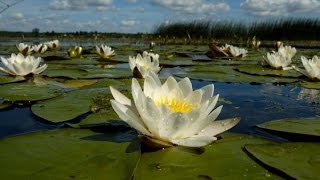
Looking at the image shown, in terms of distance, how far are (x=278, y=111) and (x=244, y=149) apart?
111 centimetres

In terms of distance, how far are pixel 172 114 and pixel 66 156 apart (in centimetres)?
45

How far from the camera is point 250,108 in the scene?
9.18 feet

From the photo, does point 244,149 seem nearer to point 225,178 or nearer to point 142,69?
point 225,178

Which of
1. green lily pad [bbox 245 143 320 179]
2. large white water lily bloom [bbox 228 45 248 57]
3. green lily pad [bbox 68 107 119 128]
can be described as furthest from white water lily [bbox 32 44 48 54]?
green lily pad [bbox 245 143 320 179]

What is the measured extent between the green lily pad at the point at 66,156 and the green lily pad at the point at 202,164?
0.07 m

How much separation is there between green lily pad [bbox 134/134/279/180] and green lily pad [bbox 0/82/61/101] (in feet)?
5.17

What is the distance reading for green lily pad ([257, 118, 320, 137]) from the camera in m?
1.96

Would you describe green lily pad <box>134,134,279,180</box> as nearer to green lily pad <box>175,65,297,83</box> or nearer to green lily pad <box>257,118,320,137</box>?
green lily pad <box>257,118,320,137</box>

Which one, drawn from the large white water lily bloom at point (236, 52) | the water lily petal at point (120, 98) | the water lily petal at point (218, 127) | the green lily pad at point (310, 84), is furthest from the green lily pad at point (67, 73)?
the large white water lily bloom at point (236, 52)

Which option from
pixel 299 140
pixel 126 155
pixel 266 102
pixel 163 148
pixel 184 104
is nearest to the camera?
pixel 126 155

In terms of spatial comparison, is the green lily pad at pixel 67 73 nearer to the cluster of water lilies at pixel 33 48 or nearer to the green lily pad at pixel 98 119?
the green lily pad at pixel 98 119

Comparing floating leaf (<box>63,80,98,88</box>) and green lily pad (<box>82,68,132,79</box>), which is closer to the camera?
floating leaf (<box>63,80,98,88</box>)

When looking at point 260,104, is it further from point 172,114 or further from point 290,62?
point 290,62

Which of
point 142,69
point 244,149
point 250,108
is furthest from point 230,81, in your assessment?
point 244,149
